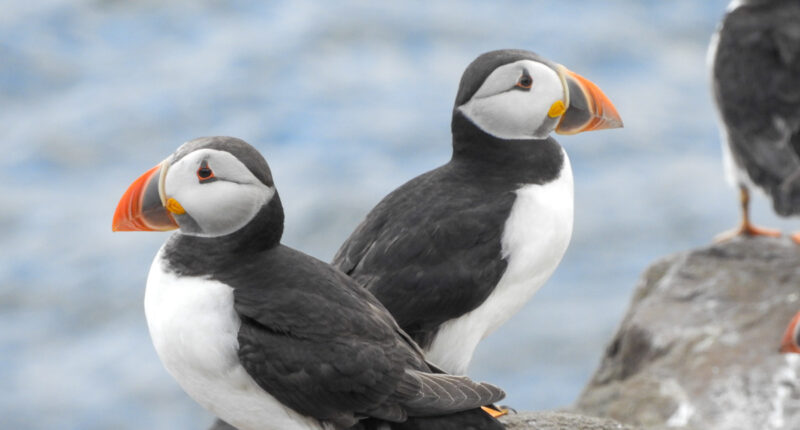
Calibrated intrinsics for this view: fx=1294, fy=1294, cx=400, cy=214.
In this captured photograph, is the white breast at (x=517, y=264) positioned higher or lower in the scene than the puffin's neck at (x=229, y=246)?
lower

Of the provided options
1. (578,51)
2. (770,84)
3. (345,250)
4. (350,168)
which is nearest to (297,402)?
(345,250)

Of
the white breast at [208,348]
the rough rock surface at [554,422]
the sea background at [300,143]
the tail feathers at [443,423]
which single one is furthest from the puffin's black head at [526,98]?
the sea background at [300,143]

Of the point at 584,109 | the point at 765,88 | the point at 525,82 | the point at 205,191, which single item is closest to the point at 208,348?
the point at 205,191

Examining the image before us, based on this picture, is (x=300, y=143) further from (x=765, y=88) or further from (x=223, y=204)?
(x=223, y=204)

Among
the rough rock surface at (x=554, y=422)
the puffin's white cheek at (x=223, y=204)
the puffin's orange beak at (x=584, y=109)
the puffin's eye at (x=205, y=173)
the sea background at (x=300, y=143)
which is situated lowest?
the sea background at (x=300, y=143)

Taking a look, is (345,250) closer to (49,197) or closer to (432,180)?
(432,180)

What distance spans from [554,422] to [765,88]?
11.2ft

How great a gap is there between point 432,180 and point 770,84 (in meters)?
3.20

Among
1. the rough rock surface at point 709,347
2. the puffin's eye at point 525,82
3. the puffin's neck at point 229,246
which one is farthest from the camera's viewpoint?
the rough rock surface at point 709,347

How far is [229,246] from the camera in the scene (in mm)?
3729

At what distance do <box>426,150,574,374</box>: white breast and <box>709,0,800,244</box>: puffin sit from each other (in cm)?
280

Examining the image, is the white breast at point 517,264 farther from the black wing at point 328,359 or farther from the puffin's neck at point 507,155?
the black wing at point 328,359

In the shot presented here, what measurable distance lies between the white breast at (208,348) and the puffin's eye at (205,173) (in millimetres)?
303

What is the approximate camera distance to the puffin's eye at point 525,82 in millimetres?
4508
